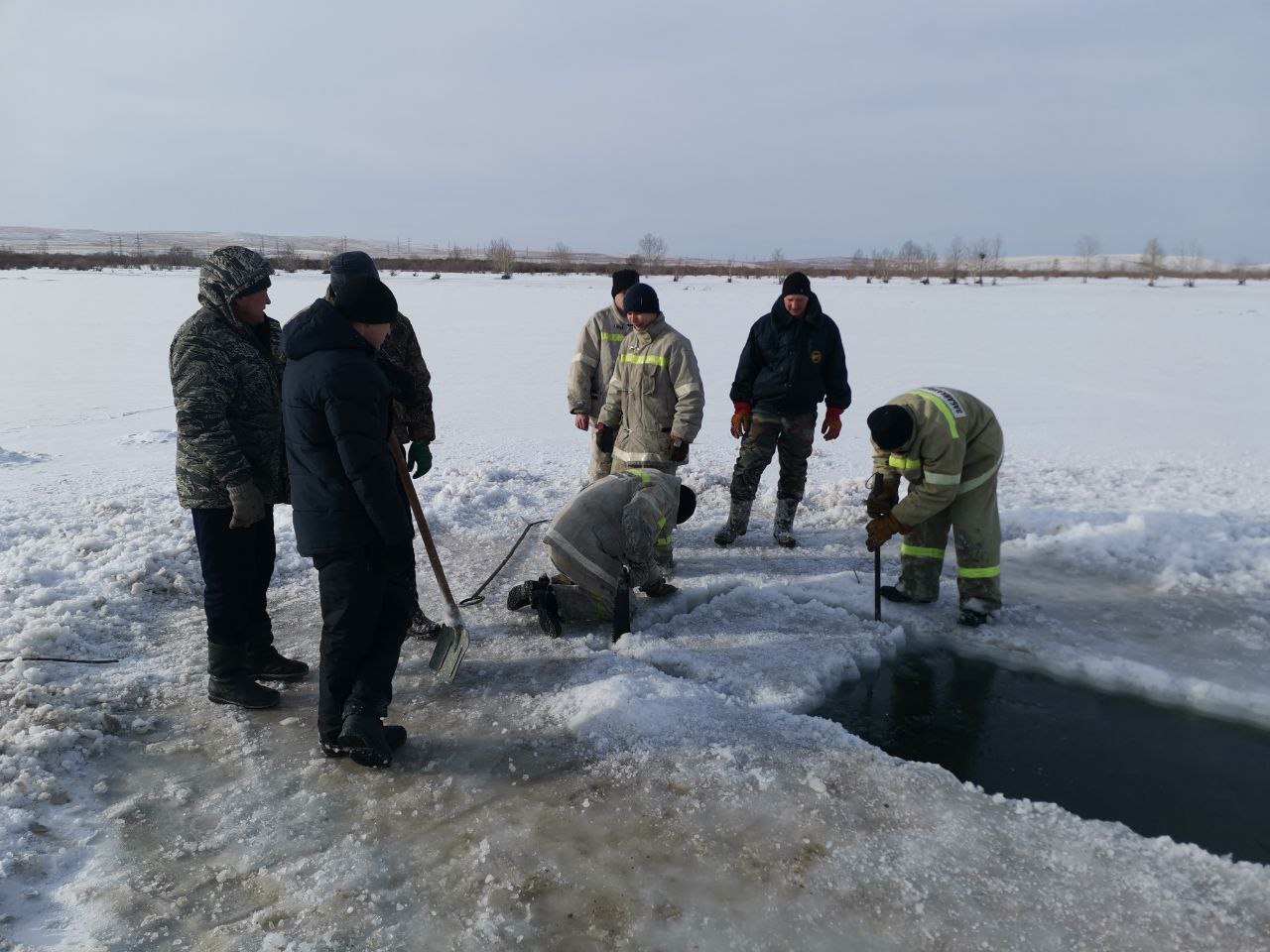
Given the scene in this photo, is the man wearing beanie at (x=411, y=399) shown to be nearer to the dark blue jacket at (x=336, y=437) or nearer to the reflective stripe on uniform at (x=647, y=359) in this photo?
the dark blue jacket at (x=336, y=437)

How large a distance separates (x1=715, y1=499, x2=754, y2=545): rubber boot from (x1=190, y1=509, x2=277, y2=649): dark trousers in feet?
9.69

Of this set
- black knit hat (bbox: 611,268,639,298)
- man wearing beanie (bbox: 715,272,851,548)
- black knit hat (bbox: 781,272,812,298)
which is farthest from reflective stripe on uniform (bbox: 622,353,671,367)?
black knit hat (bbox: 781,272,812,298)

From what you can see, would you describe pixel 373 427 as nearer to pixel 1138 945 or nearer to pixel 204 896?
pixel 204 896

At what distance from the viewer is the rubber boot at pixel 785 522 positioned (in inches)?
214

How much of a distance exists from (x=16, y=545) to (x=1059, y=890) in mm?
5508

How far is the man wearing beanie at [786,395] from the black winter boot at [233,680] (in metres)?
3.04

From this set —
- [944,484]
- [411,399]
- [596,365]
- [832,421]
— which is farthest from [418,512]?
[832,421]

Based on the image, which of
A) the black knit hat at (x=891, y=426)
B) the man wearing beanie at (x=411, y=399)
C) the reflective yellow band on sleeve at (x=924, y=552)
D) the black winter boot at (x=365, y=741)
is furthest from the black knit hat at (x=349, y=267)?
the reflective yellow band on sleeve at (x=924, y=552)

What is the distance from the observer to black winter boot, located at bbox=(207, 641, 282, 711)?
3.38 m

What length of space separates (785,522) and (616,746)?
8.70 feet

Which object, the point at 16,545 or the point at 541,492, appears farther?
the point at 541,492

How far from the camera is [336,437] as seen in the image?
2674 millimetres

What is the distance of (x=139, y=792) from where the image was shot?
113 inches

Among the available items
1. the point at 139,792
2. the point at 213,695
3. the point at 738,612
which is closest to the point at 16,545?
the point at 213,695
